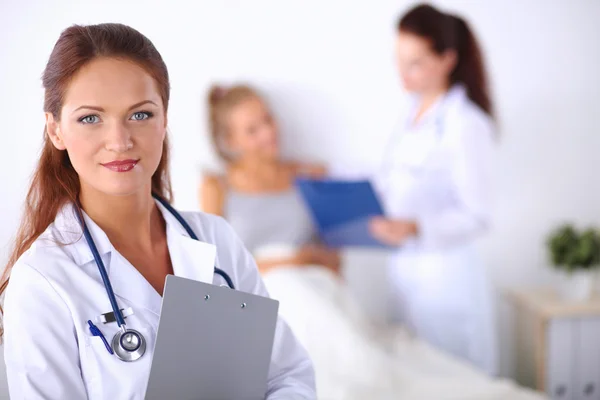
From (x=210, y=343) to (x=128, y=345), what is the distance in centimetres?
12

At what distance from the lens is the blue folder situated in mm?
2121

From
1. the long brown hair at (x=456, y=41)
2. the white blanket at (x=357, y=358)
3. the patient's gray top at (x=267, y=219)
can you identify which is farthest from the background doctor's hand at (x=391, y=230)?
the long brown hair at (x=456, y=41)

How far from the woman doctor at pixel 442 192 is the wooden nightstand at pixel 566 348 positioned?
0.22m

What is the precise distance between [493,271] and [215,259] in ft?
6.79

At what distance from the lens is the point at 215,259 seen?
97 centimetres

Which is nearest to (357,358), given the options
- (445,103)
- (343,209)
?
(343,209)

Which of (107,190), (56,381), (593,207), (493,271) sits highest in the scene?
(107,190)

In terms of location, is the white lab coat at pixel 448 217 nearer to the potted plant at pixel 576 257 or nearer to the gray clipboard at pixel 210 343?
the potted plant at pixel 576 257

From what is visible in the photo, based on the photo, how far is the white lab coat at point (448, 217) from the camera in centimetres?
223

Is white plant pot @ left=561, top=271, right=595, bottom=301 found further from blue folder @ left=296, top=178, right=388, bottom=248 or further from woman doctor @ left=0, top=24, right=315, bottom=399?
woman doctor @ left=0, top=24, right=315, bottom=399

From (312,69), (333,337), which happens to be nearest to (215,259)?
(333,337)

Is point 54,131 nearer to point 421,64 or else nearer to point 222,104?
point 222,104

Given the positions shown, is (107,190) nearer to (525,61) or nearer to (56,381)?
(56,381)

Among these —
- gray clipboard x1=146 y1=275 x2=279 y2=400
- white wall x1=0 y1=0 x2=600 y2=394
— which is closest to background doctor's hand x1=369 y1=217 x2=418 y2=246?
white wall x1=0 y1=0 x2=600 y2=394
